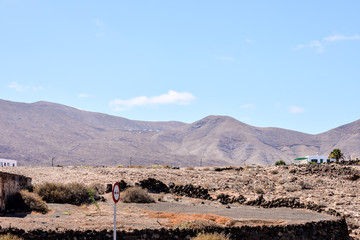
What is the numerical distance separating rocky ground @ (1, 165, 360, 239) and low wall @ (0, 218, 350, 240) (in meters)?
1.91

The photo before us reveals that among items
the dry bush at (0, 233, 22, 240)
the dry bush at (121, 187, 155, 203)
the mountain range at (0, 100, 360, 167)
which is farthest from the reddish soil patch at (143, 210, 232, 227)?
the mountain range at (0, 100, 360, 167)

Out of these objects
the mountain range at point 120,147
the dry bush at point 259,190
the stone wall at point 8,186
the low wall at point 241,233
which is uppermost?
the mountain range at point 120,147

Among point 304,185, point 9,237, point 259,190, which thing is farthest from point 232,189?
point 9,237

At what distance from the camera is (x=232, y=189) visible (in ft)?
135

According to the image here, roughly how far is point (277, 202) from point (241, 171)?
2505cm

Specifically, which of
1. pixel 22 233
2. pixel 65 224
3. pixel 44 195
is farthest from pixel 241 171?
pixel 22 233

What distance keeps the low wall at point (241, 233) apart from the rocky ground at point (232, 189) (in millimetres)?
1907

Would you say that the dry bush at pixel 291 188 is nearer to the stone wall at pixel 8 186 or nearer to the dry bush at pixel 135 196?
the dry bush at pixel 135 196

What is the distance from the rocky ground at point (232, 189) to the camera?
22.5 meters

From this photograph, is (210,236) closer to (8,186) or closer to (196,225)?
(196,225)

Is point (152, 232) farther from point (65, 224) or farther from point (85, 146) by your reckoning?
point (85, 146)

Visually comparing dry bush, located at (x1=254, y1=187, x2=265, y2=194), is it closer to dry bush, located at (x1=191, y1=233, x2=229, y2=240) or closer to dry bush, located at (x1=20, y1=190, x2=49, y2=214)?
dry bush, located at (x1=20, y1=190, x2=49, y2=214)

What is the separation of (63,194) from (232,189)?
17.9 metres

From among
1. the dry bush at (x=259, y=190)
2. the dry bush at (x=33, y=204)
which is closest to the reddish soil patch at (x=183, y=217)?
the dry bush at (x=33, y=204)
